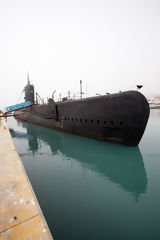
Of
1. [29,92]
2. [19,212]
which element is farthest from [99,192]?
[29,92]

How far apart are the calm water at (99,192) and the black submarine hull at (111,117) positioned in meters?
1.55

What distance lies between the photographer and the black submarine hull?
9.54 m

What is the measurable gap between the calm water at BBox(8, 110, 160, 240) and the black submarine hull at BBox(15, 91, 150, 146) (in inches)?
60.9

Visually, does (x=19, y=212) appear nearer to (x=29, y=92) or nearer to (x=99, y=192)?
(x=99, y=192)

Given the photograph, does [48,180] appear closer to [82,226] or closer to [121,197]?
[82,226]

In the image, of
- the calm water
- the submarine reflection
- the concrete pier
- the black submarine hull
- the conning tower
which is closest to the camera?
the concrete pier

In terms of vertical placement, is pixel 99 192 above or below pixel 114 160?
above

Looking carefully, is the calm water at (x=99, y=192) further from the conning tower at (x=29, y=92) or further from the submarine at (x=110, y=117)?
the conning tower at (x=29, y=92)

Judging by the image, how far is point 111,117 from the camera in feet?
34.8

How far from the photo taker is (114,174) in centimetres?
677

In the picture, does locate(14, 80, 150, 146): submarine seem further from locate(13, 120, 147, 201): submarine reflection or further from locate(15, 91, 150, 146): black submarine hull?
locate(13, 120, 147, 201): submarine reflection

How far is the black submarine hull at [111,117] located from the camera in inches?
376

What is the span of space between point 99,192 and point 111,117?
651cm

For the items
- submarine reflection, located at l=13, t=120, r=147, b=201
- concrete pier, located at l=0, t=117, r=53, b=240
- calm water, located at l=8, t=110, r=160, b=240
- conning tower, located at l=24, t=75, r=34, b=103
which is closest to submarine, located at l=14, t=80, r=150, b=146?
submarine reflection, located at l=13, t=120, r=147, b=201
